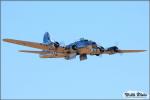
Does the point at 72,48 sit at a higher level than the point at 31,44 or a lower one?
lower

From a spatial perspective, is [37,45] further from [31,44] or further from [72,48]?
[72,48]

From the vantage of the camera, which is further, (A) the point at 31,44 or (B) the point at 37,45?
(B) the point at 37,45

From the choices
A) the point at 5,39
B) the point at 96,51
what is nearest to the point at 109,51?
the point at 96,51

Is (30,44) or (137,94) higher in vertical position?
(30,44)

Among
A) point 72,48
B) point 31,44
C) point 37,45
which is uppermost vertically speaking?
point 31,44

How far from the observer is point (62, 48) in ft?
201

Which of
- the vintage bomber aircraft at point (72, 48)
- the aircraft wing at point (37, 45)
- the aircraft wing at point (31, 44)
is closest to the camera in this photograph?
the aircraft wing at point (31, 44)

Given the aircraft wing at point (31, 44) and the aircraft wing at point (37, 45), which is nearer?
the aircraft wing at point (31, 44)

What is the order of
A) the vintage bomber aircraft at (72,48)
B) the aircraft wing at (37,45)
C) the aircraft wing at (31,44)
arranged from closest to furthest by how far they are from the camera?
1. the aircraft wing at (31,44)
2. the aircraft wing at (37,45)
3. the vintage bomber aircraft at (72,48)

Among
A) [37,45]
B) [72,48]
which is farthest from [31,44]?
[72,48]

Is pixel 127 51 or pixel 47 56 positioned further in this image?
pixel 127 51

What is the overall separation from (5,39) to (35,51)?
9805mm

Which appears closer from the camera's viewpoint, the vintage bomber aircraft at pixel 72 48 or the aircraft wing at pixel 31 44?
the aircraft wing at pixel 31 44

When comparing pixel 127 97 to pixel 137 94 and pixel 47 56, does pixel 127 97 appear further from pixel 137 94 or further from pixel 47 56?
pixel 47 56
